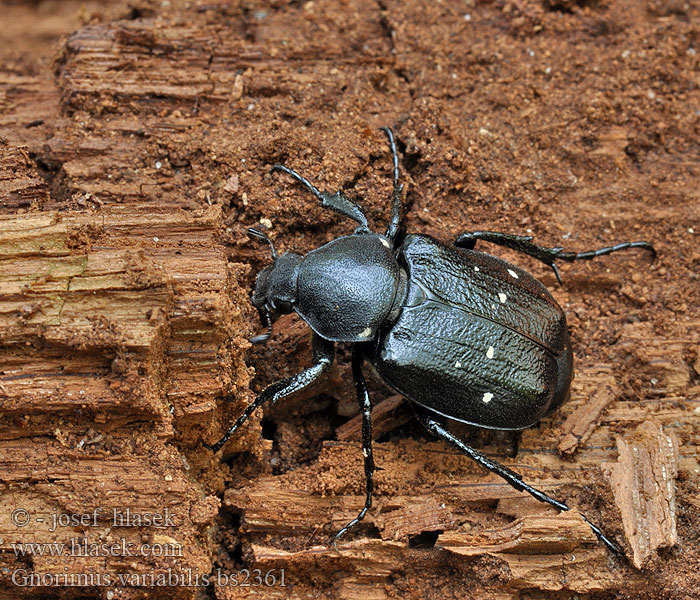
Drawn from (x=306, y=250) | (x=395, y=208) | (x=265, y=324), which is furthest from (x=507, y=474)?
(x=306, y=250)

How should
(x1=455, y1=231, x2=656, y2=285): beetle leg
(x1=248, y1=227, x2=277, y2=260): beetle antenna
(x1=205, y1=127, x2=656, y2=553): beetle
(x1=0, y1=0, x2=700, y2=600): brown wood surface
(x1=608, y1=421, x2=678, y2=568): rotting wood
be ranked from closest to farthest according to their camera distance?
(x1=0, y1=0, x2=700, y2=600): brown wood surface
(x1=608, y1=421, x2=678, y2=568): rotting wood
(x1=205, y1=127, x2=656, y2=553): beetle
(x1=248, y1=227, x2=277, y2=260): beetle antenna
(x1=455, y1=231, x2=656, y2=285): beetle leg

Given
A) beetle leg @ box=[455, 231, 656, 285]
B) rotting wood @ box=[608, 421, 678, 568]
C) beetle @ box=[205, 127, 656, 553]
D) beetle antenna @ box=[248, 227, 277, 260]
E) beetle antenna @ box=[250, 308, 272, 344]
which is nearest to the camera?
rotting wood @ box=[608, 421, 678, 568]

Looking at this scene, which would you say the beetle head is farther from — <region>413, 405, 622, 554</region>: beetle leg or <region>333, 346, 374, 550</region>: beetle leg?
<region>413, 405, 622, 554</region>: beetle leg

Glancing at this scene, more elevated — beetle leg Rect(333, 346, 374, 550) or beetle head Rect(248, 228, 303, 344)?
beetle head Rect(248, 228, 303, 344)

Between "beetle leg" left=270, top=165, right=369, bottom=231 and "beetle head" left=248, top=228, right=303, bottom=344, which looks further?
"beetle leg" left=270, top=165, right=369, bottom=231

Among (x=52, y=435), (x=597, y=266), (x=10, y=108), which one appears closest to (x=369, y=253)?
(x=597, y=266)

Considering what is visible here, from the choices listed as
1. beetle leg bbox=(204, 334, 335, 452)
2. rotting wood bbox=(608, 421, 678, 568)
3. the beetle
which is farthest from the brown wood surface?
the beetle

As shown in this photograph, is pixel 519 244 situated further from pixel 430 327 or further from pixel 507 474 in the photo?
pixel 507 474

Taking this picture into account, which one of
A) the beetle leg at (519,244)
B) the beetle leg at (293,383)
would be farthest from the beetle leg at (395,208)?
the beetle leg at (293,383)
